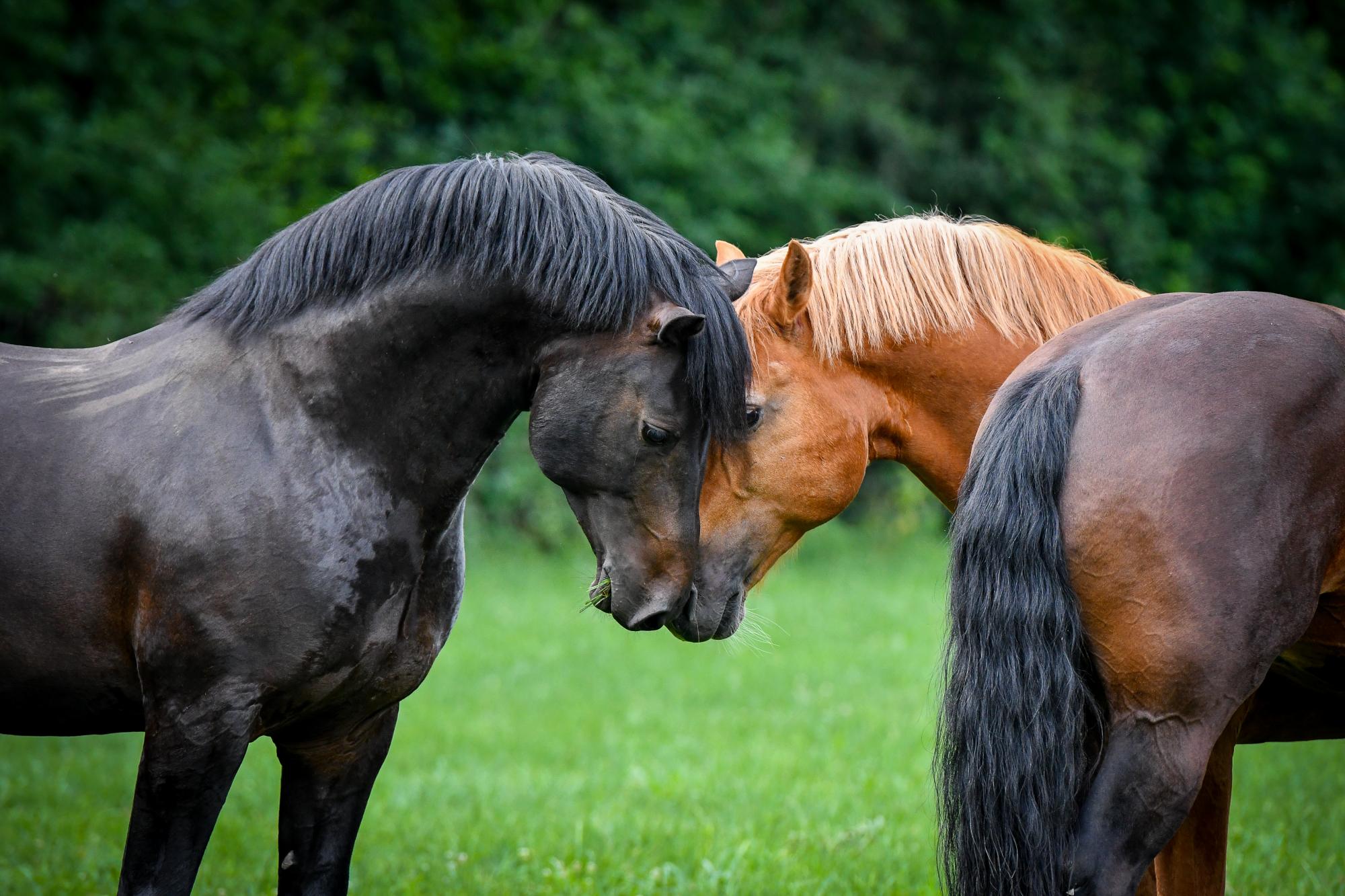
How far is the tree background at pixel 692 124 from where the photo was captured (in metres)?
11.1

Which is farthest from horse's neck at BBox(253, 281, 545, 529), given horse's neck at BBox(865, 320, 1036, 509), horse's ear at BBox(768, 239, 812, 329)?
horse's neck at BBox(865, 320, 1036, 509)

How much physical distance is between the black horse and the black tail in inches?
25.3

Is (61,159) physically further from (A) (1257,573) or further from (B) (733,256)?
(A) (1257,573)

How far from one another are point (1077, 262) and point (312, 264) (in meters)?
2.14

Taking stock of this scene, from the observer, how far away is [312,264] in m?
2.67

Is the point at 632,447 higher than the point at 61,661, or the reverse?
the point at 632,447

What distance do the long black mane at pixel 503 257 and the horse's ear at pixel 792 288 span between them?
0.53 metres

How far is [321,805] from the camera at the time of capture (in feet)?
9.20

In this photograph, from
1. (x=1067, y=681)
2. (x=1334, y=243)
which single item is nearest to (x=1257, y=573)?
(x=1067, y=681)

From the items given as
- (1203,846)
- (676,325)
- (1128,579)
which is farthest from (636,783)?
(1128,579)

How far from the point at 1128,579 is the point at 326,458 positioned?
1.64 metres

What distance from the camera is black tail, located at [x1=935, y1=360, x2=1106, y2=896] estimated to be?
7.36 ft

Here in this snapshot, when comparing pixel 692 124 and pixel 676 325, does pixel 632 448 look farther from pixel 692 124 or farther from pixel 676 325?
pixel 692 124

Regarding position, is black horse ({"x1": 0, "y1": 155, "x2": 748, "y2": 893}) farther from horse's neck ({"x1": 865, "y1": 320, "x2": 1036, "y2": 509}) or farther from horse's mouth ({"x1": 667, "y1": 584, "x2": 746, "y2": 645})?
horse's neck ({"x1": 865, "y1": 320, "x2": 1036, "y2": 509})
